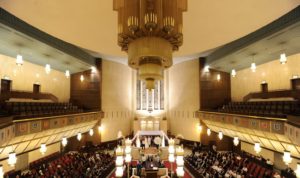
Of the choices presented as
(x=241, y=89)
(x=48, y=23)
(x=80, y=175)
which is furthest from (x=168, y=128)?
(x=48, y=23)

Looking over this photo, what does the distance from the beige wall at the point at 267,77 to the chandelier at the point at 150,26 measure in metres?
10.4

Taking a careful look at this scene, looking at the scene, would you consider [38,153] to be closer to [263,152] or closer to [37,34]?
[37,34]

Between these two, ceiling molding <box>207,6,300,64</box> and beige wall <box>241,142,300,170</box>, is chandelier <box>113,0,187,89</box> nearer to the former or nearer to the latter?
ceiling molding <box>207,6,300,64</box>

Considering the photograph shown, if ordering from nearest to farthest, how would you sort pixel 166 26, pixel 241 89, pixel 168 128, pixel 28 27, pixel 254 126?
pixel 166 26
pixel 28 27
pixel 254 126
pixel 241 89
pixel 168 128

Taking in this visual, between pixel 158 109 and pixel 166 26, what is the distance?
59.9ft

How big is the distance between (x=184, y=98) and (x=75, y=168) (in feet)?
37.4

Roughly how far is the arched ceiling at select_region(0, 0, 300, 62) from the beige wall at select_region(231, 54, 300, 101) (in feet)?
30.6

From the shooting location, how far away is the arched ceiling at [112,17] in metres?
2.67

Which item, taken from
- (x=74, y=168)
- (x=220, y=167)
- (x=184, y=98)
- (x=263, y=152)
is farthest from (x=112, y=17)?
(x=184, y=98)

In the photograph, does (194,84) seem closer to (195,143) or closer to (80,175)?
(195,143)

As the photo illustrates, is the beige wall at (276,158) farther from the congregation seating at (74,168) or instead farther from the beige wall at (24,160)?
the beige wall at (24,160)

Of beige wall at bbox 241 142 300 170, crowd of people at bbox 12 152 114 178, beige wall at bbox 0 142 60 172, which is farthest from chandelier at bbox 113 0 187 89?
beige wall at bbox 0 142 60 172

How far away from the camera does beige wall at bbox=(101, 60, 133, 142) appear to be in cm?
1708

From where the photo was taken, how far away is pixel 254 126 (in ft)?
27.3
